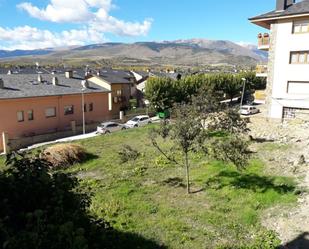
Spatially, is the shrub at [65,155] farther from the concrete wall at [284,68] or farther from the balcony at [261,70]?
the balcony at [261,70]

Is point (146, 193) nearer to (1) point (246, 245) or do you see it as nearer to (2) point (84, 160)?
(1) point (246, 245)

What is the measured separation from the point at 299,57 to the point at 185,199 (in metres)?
21.6

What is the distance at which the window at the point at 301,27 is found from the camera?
28.3m

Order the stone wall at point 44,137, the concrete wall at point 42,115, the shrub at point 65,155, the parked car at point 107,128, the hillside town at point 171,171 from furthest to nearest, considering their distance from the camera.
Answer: the parked car at point 107,128 → the concrete wall at point 42,115 → the stone wall at point 44,137 → the shrub at point 65,155 → the hillside town at point 171,171

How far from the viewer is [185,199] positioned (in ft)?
45.1

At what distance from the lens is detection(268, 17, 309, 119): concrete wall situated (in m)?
28.8

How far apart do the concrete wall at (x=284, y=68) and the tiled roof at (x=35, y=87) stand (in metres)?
23.5

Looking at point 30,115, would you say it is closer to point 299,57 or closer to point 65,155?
point 65,155

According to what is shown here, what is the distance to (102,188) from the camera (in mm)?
15797

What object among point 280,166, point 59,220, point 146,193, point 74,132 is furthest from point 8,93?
point 59,220

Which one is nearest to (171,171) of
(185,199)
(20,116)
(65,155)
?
(185,199)

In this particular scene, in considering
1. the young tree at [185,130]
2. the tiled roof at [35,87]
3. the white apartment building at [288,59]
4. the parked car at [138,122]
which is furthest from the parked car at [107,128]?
the young tree at [185,130]

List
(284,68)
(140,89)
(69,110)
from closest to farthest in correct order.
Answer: (284,68)
(69,110)
(140,89)

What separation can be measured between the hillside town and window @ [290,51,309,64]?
0.37 feet
